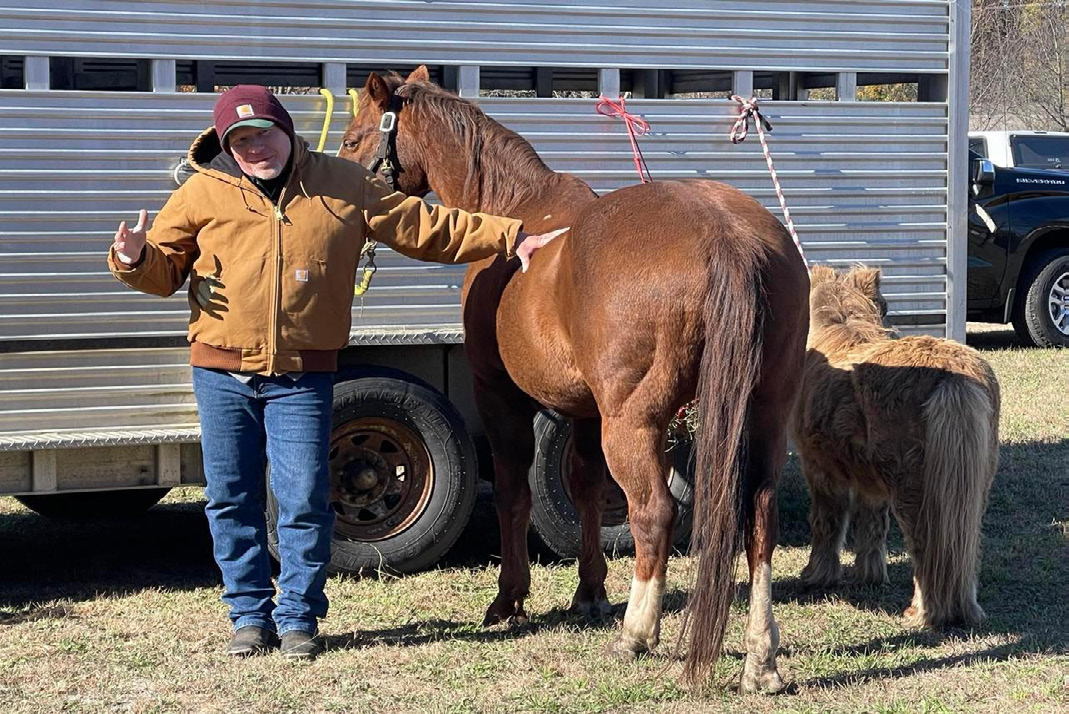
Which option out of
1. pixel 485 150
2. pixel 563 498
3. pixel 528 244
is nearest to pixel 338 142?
pixel 485 150

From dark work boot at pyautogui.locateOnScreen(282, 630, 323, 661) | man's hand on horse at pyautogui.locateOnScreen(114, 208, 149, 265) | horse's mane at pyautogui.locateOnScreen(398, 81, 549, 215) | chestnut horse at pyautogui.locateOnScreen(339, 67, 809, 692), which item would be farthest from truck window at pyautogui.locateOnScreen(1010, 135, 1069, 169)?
man's hand on horse at pyautogui.locateOnScreen(114, 208, 149, 265)

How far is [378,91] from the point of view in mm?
5422

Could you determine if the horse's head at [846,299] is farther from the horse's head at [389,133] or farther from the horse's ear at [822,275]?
the horse's head at [389,133]

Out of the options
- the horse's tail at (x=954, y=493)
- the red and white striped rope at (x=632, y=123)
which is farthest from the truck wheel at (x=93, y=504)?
the horse's tail at (x=954, y=493)

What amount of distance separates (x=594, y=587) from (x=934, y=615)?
1.33 m

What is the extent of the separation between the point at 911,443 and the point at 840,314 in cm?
84

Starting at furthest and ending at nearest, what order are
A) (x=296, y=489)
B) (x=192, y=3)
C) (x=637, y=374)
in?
(x=192, y=3) → (x=296, y=489) → (x=637, y=374)

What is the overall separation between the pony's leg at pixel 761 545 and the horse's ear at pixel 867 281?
1683mm

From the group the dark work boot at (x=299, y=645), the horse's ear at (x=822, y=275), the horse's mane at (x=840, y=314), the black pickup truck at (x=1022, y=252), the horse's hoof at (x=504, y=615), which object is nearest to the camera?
the dark work boot at (x=299, y=645)

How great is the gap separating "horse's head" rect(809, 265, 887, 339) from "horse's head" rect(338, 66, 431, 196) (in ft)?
5.87

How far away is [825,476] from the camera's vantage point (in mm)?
5672

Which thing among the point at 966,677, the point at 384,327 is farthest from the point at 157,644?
the point at 966,677

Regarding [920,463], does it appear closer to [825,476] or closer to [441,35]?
[825,476]

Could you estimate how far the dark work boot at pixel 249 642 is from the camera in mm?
4824
